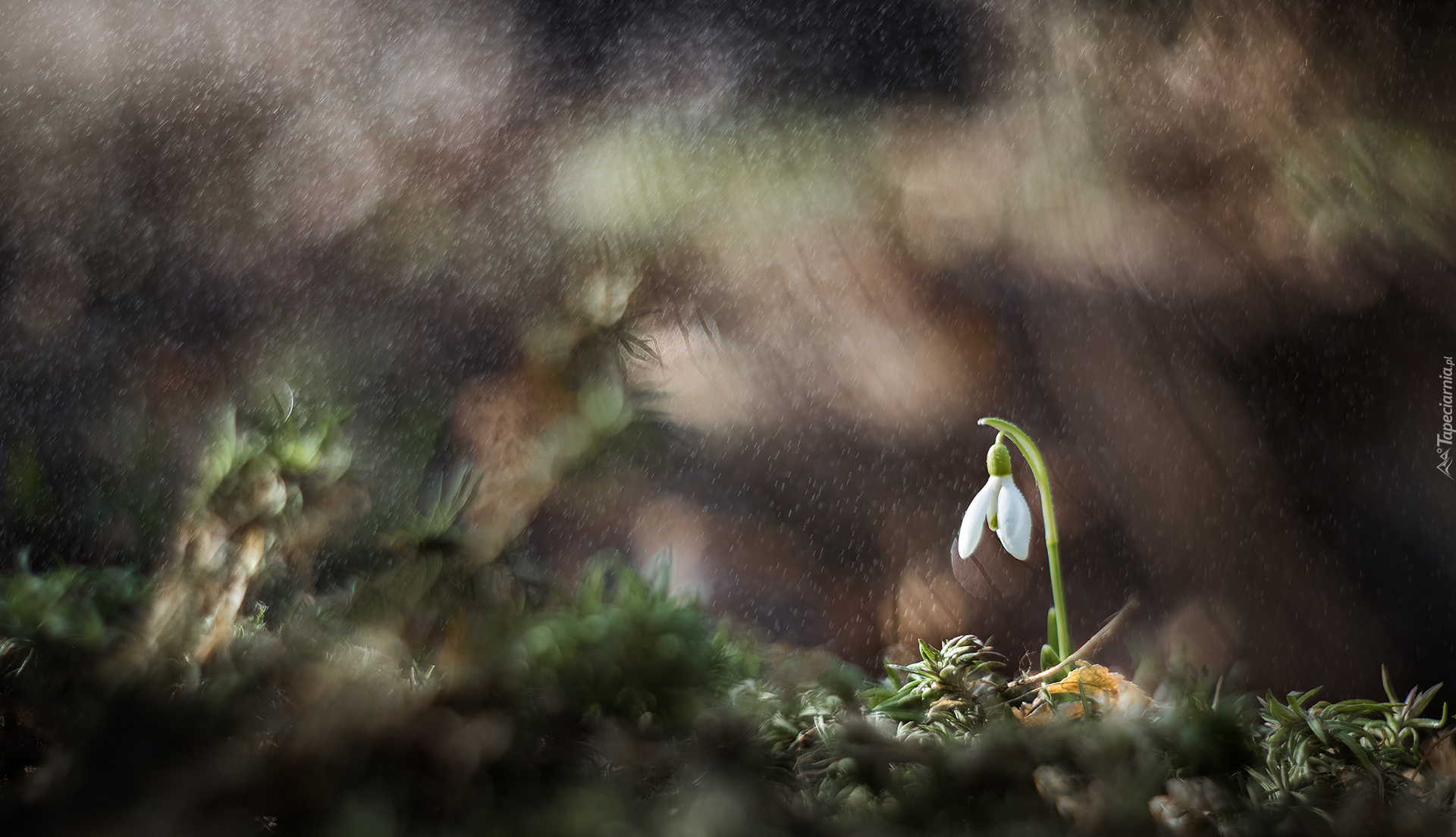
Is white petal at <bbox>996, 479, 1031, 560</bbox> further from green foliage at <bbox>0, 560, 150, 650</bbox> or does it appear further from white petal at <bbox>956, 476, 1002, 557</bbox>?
green foliage at <bbox>0, 560, 150, 650</bbox>

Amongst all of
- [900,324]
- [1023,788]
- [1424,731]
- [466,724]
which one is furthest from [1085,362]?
[466,724]

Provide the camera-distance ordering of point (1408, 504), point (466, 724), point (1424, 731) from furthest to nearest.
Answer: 1. point (1408, 504)
2. point (1424, 731)
3. point (466, 724)

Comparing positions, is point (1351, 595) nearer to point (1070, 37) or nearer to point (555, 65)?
point (1070, 37)

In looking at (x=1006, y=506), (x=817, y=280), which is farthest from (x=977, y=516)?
(x=817, y=280)

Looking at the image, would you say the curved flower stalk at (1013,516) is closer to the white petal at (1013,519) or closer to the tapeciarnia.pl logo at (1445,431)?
the white petal at (1013,519)

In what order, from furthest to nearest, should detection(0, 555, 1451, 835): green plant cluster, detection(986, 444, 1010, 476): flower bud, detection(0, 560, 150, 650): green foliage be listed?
detection(986, 444, 1010, 476): flower bud, detection(0, 560, 150, 650): green foliage, detection(0, 555, 1451, 835): green plant cluster

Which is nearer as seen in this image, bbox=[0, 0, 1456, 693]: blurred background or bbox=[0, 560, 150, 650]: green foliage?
bbox=[0, 560, 150, 650]: green foliage

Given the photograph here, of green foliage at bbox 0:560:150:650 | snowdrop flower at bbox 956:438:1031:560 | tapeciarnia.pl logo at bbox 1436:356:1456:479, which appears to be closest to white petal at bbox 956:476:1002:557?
snowdrop flower at bbox 956:438:1031:560
